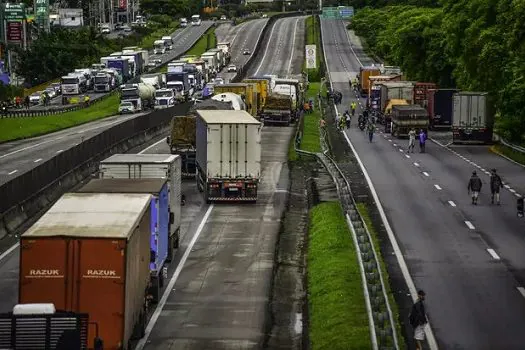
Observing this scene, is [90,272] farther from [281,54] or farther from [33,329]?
[281,54]

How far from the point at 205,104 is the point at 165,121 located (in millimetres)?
20832

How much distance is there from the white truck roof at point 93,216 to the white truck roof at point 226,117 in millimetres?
21268

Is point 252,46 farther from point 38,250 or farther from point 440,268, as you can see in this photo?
point 38,250

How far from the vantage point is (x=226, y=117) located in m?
50.5

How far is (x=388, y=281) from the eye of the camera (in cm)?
3247

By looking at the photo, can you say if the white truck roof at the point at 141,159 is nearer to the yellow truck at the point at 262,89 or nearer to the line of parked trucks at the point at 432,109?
the line of parked trucks at the point at 432,109

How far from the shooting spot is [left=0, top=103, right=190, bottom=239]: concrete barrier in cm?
4206

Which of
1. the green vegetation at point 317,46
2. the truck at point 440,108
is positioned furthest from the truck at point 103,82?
the truck at point 440,108

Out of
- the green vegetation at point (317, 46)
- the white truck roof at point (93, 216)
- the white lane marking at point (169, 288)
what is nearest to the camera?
the white truck roof at point (93, 216)

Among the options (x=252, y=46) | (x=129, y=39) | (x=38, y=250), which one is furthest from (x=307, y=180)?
(x=129, y=39)

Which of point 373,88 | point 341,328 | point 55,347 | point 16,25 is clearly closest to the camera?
point 55,347

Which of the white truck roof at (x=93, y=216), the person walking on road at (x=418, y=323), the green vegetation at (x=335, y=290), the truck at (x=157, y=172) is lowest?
the green vegetation at (x=335, y=290)

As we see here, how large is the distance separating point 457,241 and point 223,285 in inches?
349

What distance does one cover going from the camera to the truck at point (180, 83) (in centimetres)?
10900
